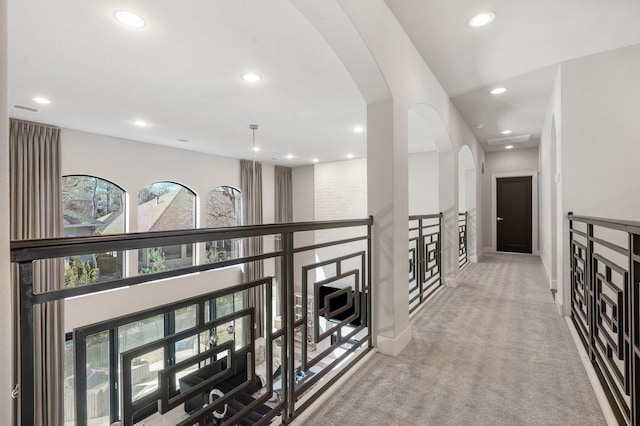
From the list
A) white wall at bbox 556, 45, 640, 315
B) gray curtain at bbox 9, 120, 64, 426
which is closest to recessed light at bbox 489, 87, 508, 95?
white wall at bbox 556, 45, 640, 315

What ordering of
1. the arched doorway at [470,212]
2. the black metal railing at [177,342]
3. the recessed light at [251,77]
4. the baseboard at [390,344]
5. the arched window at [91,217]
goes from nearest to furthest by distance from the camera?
the black metal railing at [177,342] < the baseboard at [390,344] < the recessed light at [251,77] < the arched window at [91,217] < the arched doorway at [470,212]

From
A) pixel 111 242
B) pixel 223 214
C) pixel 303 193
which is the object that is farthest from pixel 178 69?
pixel 303 193

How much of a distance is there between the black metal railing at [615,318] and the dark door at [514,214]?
5.13 m

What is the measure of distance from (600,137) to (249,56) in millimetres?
3247

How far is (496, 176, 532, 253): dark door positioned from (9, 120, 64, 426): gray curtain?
8813 mm

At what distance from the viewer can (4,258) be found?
0.65m

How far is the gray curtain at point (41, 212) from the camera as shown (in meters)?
4.21

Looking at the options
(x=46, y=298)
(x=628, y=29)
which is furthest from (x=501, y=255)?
(x=46, y=298)

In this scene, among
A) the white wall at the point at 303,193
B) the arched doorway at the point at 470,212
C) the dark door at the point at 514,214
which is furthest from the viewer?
the white wall at the point at 303,193

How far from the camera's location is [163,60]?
265cm

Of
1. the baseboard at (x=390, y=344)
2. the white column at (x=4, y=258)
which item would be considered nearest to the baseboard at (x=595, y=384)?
the baseboard at (x=390, y=344)

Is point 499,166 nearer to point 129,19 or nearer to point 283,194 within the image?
point 283,194

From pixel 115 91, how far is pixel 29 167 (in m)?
2.30

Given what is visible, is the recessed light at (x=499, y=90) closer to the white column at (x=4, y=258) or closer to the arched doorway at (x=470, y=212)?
the arched doorway at (x=470, y=212)
